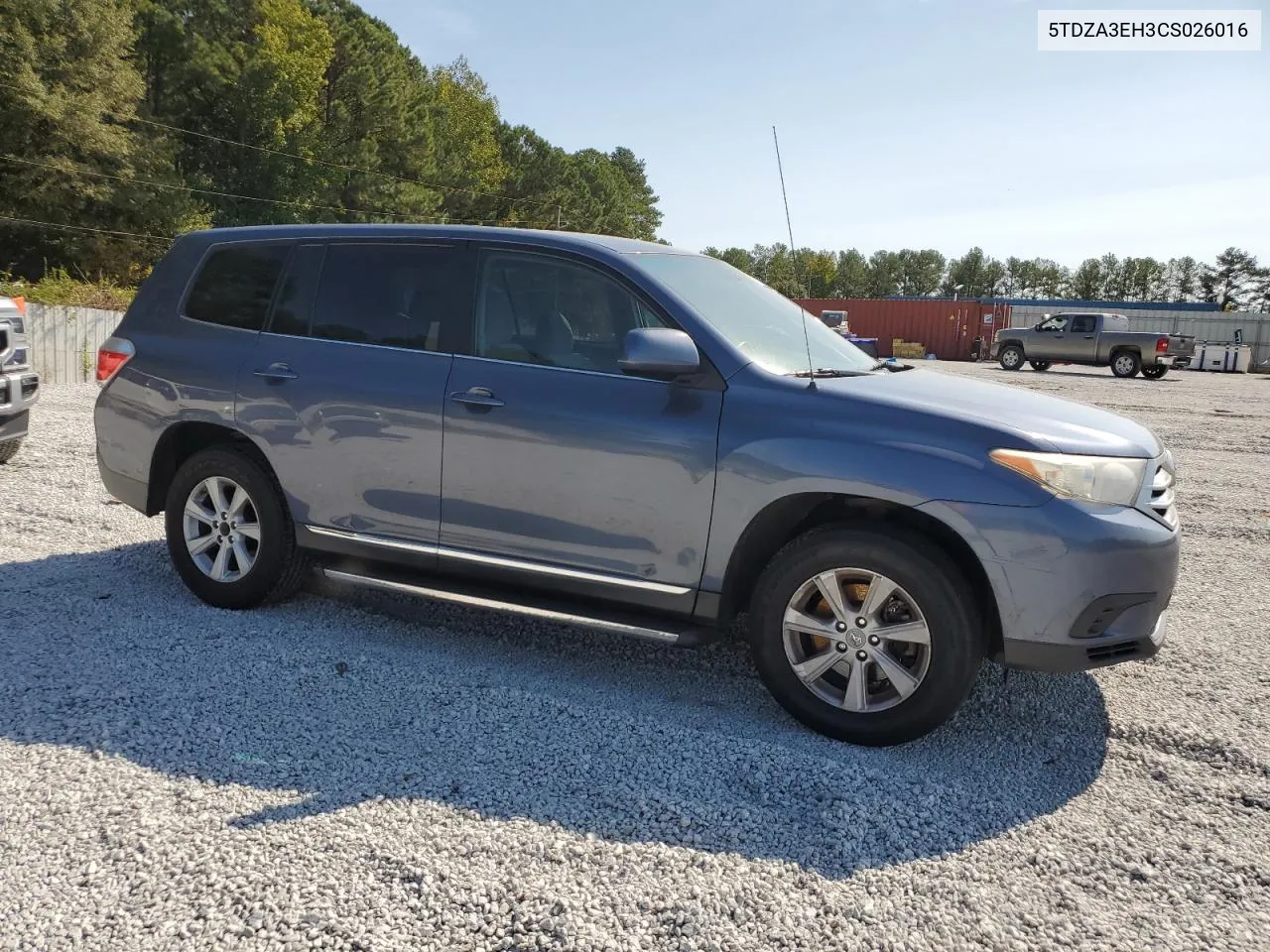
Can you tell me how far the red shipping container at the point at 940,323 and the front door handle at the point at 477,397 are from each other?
138 ft

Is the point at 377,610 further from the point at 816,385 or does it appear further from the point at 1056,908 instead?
the point at 1056,908

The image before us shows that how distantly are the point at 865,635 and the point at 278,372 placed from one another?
3.02 meters

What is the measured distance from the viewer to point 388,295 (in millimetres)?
4676

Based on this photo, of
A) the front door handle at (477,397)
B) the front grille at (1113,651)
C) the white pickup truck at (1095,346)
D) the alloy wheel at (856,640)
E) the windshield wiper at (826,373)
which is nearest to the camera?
the front grille at (1113,651)

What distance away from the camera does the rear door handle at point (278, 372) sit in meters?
4.73

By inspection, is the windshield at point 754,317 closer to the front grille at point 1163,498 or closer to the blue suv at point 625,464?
the blue suv at point 625,464

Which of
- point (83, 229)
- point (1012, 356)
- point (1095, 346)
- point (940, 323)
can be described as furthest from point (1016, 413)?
point (940, 323)

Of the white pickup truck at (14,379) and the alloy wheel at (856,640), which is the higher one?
the white pickup truck at (14,379)

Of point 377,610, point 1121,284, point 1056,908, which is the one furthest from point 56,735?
point 1121,284

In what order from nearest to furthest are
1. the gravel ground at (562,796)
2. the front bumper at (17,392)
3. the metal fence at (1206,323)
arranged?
the gravel ground at (562,796) < the front bumper at (17,392) < the metal fence at (1206,323)

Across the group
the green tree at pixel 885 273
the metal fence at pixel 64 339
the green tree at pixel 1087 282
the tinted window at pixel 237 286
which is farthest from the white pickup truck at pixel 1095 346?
the green tree at pixel 885 273

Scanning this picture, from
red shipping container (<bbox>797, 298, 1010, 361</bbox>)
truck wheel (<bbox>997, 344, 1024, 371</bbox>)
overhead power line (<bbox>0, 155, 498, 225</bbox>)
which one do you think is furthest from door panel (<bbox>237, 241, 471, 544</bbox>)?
red shipping container (<bbox>797, 298, 1010, 361</bbox>)

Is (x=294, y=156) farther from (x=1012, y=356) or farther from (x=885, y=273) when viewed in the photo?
(x=885, y=273)

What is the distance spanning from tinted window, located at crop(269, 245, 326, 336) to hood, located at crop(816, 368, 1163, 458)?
8.47ft
